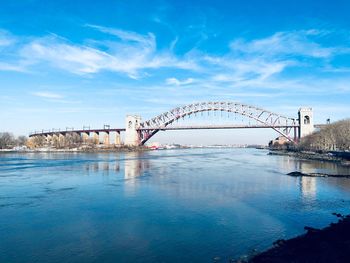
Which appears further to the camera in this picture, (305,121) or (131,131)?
(131,131)

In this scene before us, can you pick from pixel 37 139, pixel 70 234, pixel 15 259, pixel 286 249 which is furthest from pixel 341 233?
pixel 37 139

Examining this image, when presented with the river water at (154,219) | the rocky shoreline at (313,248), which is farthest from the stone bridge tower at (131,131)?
the rocky shoreline at (313,248)

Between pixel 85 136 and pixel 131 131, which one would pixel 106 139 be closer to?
pixel 131 131

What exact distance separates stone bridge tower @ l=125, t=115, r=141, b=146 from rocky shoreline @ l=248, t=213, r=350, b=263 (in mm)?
56594

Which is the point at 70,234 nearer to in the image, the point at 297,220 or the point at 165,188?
the point at 297,220

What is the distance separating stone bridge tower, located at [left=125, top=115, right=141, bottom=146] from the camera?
62.9 m

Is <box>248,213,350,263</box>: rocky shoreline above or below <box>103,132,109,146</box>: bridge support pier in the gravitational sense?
below

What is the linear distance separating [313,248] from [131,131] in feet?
192

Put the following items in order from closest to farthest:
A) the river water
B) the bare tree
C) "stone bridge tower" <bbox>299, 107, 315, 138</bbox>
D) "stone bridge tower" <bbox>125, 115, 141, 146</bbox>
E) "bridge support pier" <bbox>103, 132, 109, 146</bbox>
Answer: the river water, "stone bridge tower" <bbox>299, 107, 315, 138</bbox>, "stone bridge tower" <bbox>125, 115, 141, 146</bbox>, "bridge support pier" <bbox>103, 132, 109, 146</bbox>, the bare tree

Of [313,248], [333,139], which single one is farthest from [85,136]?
[313,248]

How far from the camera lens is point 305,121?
5788 centimetres

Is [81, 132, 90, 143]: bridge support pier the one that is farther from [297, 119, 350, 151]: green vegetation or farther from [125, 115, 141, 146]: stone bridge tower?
[297, 119, 350, 151]: green vegetation

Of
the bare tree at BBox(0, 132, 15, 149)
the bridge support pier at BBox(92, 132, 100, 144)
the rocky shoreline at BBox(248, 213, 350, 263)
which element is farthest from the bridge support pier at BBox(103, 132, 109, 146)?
the rocky shoreline at BBox(248, 213, 350, 263)

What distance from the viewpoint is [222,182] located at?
1520cm
